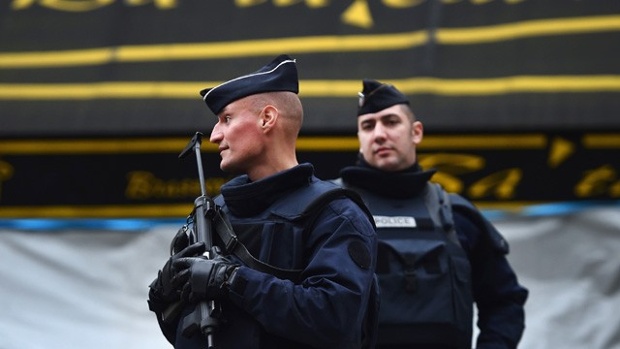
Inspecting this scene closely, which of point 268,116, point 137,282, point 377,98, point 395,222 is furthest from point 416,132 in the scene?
point 137,282

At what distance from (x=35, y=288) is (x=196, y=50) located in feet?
5.31

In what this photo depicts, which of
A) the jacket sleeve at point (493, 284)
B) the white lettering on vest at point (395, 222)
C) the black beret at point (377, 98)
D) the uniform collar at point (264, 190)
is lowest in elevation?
the jacket sleeve at point (493, 284)

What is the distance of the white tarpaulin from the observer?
691cm

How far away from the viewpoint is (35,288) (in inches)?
280

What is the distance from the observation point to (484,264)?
508 centimetres

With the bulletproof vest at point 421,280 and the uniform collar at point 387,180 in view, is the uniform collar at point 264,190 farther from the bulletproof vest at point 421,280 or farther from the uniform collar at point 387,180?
the uniform collar at point 387,180

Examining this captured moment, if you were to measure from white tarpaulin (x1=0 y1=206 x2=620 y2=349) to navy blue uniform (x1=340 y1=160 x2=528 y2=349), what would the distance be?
187cm

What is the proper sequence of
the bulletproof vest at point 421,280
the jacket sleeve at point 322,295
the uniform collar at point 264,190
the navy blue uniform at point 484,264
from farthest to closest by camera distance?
1. the navy blue uniform at point 484,264
2. the bulletproof vest at point 421,280
3. the uniform collar at point 264,190
4. the jacket sleeve at point 322,295

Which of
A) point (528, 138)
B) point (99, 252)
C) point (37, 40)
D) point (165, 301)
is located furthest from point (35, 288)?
point (165, 301)

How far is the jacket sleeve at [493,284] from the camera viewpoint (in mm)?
5020

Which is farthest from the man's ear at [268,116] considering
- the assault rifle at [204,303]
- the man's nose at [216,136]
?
the assault rifle at [204,303]

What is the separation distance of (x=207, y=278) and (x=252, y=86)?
0.59 metres

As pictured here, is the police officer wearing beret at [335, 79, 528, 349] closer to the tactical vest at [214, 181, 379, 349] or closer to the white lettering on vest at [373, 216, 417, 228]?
the white lettering on vest at [373, 216, 417, 228]

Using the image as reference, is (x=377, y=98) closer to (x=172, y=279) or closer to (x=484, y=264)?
(x=484, y=264)
